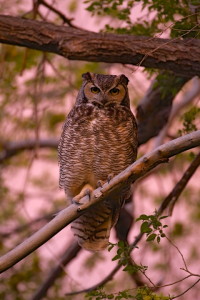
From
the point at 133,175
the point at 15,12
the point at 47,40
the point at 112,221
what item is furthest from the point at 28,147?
the point at 133,175

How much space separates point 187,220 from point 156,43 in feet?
8.81

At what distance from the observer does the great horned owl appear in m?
2.82

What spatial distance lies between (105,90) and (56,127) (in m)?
2.00

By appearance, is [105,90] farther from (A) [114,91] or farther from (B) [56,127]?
(B) [56,127]

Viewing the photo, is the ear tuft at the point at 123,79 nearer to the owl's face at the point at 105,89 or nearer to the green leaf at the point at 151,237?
the owl's face at the point at 105,89

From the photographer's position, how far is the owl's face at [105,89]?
9.48ft

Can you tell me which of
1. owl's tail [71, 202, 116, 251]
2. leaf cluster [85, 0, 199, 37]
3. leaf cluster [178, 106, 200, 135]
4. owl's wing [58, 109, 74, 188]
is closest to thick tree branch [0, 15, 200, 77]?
leaf cluster [85, 0, 199, 37]

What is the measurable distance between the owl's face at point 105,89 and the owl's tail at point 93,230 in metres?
0.48

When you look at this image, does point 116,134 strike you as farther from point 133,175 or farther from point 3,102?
point 3,102

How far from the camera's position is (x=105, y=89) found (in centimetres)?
288

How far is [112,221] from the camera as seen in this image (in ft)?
10.1

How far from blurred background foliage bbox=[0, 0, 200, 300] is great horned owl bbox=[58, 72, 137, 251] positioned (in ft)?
0.60

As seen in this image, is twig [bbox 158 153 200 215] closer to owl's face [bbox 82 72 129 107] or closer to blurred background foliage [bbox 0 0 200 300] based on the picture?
blurred background foliage [bbox 0 0 200 300]

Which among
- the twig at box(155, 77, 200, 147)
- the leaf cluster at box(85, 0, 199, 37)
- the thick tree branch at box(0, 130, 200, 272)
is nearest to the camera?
the thick tree branch at box(0, 130, 200, 272)
